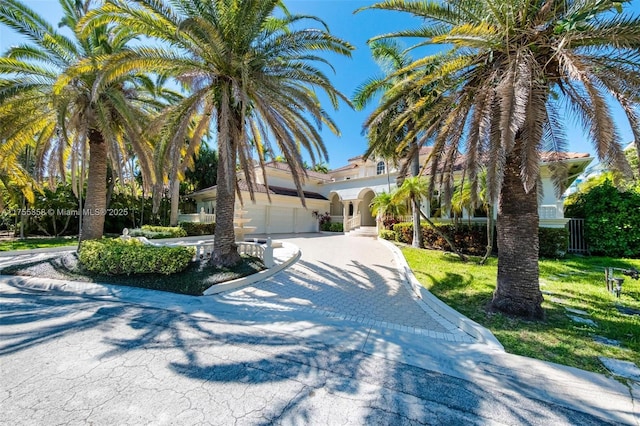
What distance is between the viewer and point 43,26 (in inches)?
347

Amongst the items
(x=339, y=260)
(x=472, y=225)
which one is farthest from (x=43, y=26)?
(x=472, y=225)

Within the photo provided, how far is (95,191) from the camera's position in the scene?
1010cm

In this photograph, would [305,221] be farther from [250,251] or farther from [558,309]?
[558,309]

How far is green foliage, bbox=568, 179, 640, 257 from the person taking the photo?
1252cm

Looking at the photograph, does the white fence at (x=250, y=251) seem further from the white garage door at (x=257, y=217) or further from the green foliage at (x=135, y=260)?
the white garage door at (x=257, y=217)

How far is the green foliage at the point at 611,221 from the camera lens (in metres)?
12.5

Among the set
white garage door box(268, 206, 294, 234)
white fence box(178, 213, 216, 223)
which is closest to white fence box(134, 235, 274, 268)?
white fence box(178, 213, 216, 223)

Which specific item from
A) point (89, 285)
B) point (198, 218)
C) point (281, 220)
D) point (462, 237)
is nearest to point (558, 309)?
point (462, 237)

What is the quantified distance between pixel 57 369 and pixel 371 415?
415cm

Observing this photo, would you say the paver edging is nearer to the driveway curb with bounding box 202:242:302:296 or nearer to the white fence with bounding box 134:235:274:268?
the driveway curb with bounding box 202:242:302:296

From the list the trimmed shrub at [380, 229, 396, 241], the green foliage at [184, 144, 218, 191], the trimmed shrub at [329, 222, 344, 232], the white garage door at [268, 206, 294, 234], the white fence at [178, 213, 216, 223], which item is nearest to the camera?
the trimmed shrub at [380, 229, 396, 241]

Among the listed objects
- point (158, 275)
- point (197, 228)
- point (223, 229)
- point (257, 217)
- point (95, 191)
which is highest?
point (95, 191)

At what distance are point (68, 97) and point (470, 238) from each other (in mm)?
18949

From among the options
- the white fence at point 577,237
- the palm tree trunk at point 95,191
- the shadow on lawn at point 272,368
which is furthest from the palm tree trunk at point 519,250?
the palm tree trunk at point 95,191
